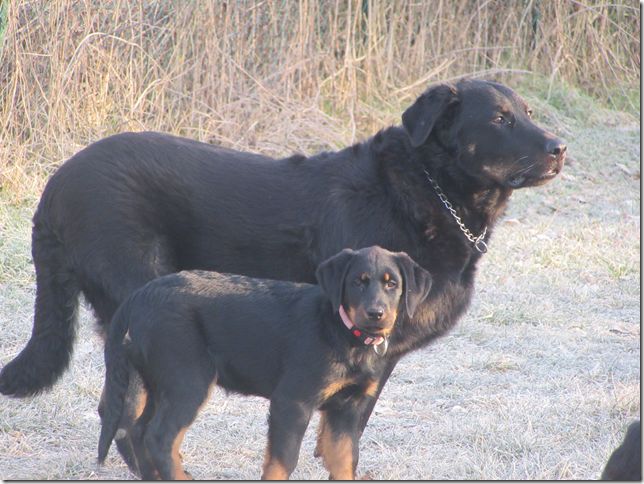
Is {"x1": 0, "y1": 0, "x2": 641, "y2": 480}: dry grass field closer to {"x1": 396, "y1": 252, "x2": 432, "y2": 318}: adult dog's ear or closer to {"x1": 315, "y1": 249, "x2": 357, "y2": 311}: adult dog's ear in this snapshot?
{"x1": 396, "y1": 252, "x2": 432, "y2": 318}: adult dog's ear

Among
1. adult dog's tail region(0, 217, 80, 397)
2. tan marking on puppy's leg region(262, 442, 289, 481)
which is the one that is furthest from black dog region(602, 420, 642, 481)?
adult dog's tail region(0, 217, 80, 397)

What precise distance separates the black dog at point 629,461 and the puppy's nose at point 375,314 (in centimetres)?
97

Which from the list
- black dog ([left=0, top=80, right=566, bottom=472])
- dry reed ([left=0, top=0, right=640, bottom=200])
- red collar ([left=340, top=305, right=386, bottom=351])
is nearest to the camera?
red collar ([left=340, top=305, right=386, bottom=351])

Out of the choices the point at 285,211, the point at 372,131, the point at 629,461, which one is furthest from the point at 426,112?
the point at 372,131

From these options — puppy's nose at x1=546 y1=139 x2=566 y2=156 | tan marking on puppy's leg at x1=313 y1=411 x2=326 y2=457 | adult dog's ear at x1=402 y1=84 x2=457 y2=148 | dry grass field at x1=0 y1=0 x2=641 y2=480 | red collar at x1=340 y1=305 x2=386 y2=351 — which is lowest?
dry grass field at x1=0 y1=0 x2=641 y2=480

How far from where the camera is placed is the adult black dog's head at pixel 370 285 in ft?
12.0

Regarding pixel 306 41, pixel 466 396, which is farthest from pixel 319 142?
pixel 466 396

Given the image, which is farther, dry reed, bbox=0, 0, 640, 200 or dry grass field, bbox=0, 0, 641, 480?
dry reed, bbox=0, 0, 640, 200

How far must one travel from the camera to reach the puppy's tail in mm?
3746

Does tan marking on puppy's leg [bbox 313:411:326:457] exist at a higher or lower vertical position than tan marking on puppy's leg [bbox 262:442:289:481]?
lower

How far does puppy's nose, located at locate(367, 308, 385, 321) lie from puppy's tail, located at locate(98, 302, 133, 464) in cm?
97

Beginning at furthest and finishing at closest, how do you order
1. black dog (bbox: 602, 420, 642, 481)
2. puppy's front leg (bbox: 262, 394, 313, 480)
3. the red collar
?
the red collar, puppy's front leg (bbox: 262, 394, 313, 480), black dog (bbox: 602, 420, 642, 481)

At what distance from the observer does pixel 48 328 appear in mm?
4367

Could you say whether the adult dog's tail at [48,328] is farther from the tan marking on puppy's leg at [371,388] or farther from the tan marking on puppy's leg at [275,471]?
the tan marking on puppy's leg at [371,388]
